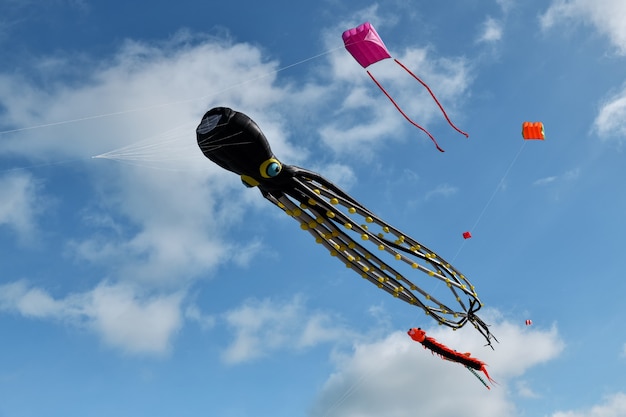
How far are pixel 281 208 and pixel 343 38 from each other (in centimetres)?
721

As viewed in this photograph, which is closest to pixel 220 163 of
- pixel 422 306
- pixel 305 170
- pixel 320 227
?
pixel 305 170

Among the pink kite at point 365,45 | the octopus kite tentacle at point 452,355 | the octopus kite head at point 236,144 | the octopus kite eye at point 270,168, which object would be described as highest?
the pink kite at point 365,45

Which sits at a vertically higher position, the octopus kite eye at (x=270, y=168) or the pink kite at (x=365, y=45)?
the pink kite at (x=365, y=45)

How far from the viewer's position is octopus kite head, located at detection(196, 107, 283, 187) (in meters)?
18.9

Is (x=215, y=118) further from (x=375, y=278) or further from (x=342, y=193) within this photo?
(x=375, y=278)

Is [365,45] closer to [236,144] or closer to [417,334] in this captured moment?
[236,144]

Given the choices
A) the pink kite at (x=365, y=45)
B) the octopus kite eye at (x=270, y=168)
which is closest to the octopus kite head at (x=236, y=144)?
the octopus kite eye at (x=270, y=168)

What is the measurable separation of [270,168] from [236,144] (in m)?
1.62

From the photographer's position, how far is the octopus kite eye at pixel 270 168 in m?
20.2

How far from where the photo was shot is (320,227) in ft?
73.1

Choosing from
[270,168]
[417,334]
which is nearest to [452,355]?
[417,334]

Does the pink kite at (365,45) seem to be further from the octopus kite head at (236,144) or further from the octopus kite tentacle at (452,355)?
the octopus kite tentacle at (452,355)

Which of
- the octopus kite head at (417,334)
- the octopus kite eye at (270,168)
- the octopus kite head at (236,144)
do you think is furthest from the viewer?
the octopus kite head at (417,334)

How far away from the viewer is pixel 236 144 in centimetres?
1930
